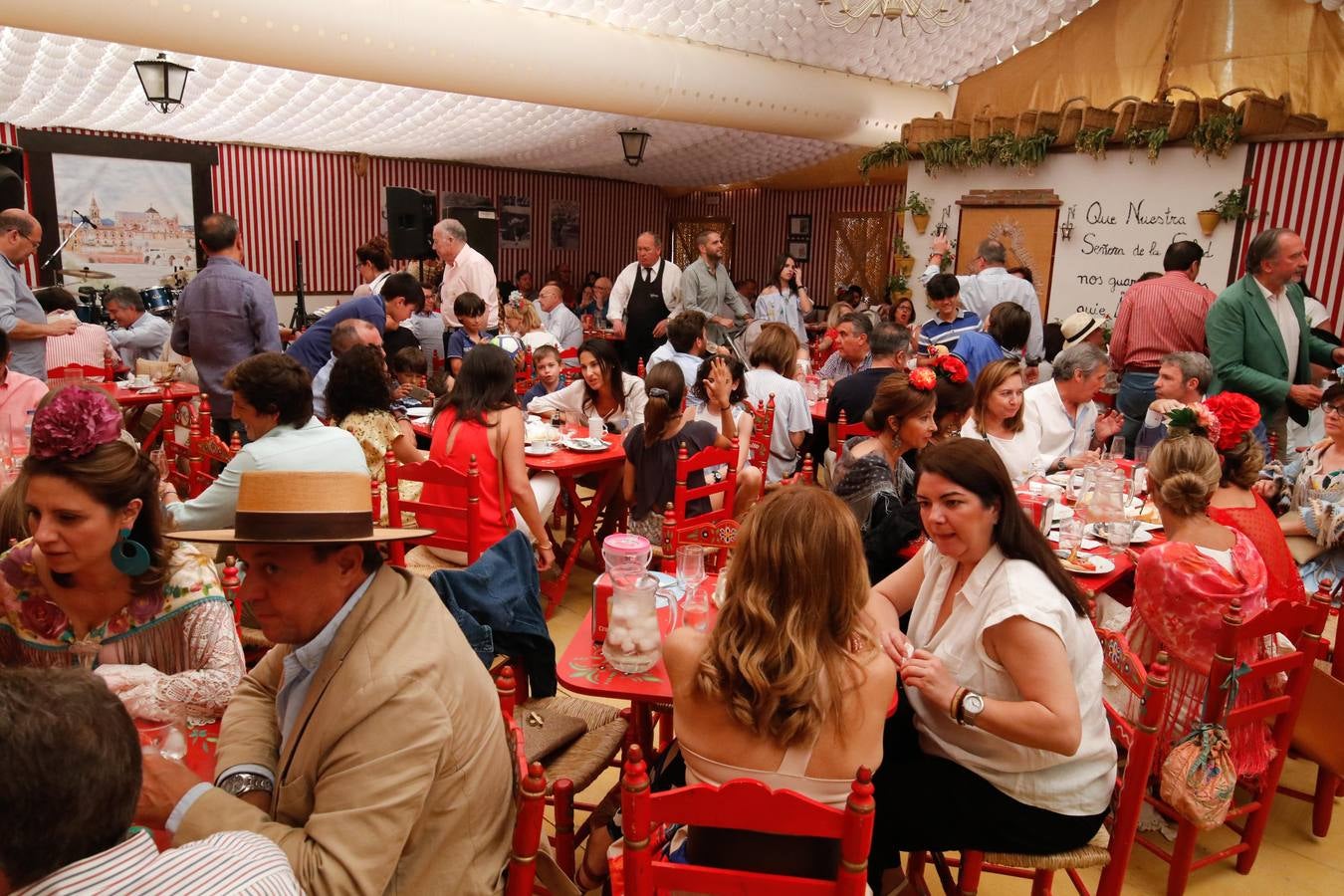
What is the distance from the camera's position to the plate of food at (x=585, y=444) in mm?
5250

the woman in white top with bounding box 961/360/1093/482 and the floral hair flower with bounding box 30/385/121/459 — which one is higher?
the floral hair flower with bounding box 30/385/121/459

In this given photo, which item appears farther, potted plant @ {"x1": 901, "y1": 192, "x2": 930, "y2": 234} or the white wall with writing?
potted plant @ {"x1": 901, "y1": 192, "x2": 930, "y2": 234}

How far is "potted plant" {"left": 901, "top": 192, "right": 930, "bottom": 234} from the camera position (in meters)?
10.7

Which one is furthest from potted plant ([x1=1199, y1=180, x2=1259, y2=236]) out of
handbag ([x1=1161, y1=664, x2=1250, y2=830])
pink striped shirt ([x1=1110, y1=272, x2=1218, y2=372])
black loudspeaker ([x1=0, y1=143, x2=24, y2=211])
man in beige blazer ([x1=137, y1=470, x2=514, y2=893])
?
black loudspeaker ([x1=0, y1=143, x2=24, y2=211])

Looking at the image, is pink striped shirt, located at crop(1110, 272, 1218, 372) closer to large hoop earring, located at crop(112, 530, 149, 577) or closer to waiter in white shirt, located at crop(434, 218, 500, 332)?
waiter in white shirt, located at crop(434, 218, 500, 332)

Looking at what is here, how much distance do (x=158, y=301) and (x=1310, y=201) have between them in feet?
34.8

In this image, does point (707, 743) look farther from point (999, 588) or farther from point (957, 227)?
point (957, 227)

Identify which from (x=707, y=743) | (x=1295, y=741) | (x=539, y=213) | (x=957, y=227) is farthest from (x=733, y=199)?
(x=707, y=743)

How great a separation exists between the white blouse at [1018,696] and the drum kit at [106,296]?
8.37 m

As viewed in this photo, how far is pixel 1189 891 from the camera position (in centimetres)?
296

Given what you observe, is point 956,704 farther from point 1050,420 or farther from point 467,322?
point 467,322

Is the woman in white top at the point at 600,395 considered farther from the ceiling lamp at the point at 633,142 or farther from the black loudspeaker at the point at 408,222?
the ceiling lamp at the point at 633,142

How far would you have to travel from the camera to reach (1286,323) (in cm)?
554

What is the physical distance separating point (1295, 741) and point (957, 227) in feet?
26.9
